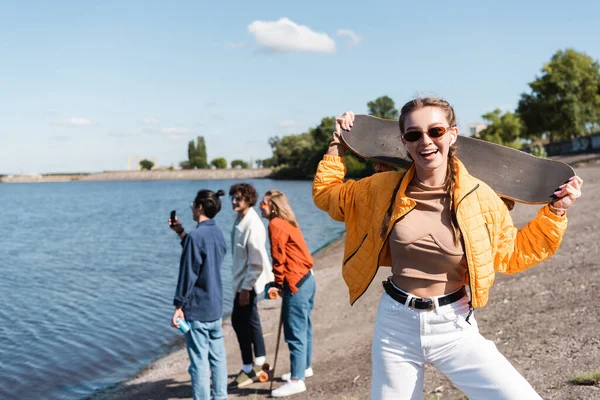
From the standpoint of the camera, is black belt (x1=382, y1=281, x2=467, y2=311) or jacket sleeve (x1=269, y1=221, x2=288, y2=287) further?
jacket sleeve (x1=269, y1=221, x2=288, y2=287)

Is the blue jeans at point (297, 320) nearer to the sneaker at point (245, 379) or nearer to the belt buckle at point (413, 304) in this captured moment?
the sneaker at point (245, 379)

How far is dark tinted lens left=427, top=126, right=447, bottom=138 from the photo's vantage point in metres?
3.08

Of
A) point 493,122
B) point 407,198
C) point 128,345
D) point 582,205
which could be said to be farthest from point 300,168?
point 407,198

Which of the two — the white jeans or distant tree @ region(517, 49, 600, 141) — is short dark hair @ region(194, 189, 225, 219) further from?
distant tree @ region(517, 49, 600, 141)

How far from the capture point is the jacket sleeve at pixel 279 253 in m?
6.78

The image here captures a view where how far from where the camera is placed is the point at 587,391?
4.82m

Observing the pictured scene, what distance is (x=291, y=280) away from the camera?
677 centimetres

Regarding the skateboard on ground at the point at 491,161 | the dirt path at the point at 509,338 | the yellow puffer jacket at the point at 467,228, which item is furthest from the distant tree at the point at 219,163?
the yellow puffer jacket at the point at 467,228

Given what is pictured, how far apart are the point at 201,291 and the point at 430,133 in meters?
3.57

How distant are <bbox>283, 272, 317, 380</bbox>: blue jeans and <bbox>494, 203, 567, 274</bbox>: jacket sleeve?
12.5ft

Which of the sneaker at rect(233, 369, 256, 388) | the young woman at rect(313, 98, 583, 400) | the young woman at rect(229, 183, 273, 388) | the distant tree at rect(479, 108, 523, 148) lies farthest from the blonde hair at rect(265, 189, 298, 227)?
the distant tree at rect(479, 108, 523, 148)

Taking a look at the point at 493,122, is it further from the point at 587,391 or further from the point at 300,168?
the point at 587,391

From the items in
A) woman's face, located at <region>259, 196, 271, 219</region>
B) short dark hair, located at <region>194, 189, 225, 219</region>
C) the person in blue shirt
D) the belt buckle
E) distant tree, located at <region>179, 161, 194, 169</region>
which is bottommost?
the person in blue shirt

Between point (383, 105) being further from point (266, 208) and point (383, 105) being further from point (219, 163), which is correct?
point (266, 208)
